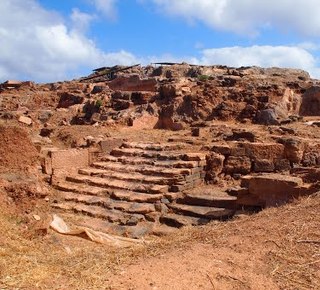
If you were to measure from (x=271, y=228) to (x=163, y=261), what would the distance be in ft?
4.63

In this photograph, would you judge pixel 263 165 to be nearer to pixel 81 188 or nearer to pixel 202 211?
pixel 202 211

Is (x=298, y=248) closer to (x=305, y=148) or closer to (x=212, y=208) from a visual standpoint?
(x=212, y=208)

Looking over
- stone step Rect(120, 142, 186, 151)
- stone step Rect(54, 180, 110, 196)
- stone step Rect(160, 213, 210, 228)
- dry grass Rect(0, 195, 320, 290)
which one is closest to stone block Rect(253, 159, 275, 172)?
stone step Rect(120, 142, 186, 151)

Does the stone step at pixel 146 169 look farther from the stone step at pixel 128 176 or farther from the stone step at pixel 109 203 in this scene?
the stone step at pixel 109 203

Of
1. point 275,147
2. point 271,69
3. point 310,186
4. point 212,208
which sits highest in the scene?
point 271,69

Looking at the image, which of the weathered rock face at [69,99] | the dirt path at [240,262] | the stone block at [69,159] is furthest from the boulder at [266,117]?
the weathered rock face at [69,99]

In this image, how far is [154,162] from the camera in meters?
9.96

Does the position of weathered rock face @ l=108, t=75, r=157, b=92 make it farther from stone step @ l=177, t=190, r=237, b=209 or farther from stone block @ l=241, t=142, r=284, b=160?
stone step @ l=177, t=190, r=237, b=209

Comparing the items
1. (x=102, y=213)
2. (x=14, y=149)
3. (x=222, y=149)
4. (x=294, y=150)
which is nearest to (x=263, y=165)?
(x=294, y=150)

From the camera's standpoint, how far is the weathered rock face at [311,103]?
1585 cm

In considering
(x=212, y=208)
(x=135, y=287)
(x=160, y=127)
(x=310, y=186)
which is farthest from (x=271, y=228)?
(x=160, y=127)

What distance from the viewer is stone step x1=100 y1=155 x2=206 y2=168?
944cm

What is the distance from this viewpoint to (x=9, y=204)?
6.68 meters

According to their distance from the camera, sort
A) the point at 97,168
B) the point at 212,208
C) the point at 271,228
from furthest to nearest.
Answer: the point at 97,168
the point at 212,208
the point at 271,228
